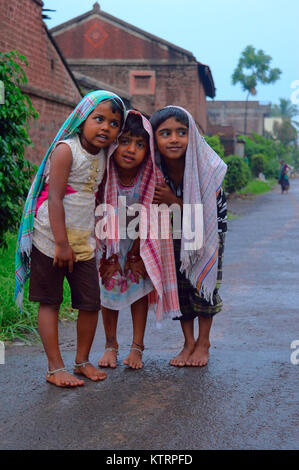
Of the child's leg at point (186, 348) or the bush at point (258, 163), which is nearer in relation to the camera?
the child's leg at point (186, 348)

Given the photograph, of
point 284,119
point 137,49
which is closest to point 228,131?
point 137,49

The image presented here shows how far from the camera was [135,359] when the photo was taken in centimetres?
384

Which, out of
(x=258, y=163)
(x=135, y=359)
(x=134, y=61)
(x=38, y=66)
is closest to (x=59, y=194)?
(x=135, y=359)

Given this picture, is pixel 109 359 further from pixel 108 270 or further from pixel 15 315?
pixel 15 315

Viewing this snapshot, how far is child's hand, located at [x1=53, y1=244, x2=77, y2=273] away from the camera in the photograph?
3.42 metres

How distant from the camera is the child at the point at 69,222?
342 centimetres

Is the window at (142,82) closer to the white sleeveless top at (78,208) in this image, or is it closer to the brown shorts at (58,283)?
the white sleeveless top at (78,208)

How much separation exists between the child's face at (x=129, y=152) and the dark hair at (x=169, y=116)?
142 mm

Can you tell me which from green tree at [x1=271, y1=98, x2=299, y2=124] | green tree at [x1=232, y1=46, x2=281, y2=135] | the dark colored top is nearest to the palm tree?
green tree at [x1=271, y1=98, x2=299, y2=124]

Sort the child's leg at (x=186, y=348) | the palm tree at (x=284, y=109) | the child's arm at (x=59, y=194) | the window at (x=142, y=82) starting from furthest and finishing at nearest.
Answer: the palm tree at (x=284, y=109) < the window at (x=142, y=82) < the child's leg at (x=186, y=348) < the child's arm at (x=59, y=194)

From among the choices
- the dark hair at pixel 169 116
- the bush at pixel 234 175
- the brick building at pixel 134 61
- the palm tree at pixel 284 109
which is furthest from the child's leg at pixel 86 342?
the palm tree at pixel 284 109

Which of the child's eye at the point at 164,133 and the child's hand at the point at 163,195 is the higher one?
the child's eye at the point at 164,133

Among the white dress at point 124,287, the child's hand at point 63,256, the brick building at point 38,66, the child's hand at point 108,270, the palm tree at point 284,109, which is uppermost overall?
the palm tree at point 284,109

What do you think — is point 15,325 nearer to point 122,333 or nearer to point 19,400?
point 122,333
